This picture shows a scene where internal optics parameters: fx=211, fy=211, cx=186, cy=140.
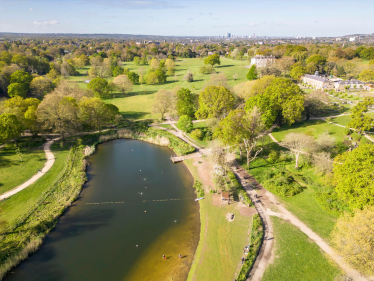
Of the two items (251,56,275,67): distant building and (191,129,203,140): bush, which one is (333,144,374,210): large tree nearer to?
(191,129,203,140): bush

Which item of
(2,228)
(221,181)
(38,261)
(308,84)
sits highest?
(308,84)

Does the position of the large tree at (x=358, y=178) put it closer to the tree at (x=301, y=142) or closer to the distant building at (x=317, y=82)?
the tree at (x=301, y=142)

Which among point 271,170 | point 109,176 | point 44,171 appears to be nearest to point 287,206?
point 271,170

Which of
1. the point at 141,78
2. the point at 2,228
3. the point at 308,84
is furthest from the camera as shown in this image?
the point at 141,78

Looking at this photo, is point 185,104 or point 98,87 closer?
point 185,104

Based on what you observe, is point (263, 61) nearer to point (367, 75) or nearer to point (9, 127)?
point (367, 75)

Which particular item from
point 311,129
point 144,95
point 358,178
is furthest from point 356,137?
point 144,95

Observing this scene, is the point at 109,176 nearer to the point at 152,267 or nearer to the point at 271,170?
the point at 152,267
